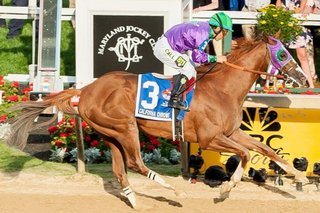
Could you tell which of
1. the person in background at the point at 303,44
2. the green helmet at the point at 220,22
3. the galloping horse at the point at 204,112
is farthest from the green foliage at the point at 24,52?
the green helmet at the point at 220,22

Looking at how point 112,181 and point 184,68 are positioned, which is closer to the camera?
point 184,68

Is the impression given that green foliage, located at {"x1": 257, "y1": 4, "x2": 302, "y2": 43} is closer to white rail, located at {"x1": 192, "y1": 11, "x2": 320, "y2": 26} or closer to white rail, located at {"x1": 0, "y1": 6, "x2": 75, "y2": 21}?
white rail, located at {"x1": 192, "y1": 11, "x2": 320, "y2": 26}

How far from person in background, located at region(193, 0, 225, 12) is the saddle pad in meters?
3.68

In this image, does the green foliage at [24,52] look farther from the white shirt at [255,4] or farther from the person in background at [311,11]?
the person in background at [311,11]

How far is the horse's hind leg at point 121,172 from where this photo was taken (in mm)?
8609

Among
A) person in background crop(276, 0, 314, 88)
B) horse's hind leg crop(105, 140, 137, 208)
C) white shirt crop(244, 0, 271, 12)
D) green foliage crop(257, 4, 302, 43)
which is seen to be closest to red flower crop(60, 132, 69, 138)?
horse's hind leg crop(105, 140, 137, 208)

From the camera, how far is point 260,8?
41.1 feet

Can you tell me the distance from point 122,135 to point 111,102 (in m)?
0.37

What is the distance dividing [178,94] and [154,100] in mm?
286

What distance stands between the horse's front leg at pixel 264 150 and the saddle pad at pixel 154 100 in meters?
0.70

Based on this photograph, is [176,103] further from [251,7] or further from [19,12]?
[19,12]

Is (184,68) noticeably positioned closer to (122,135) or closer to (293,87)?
(122,135)

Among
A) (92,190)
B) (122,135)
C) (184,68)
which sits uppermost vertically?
(184,68)

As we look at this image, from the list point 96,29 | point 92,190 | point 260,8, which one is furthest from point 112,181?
point 260,8
